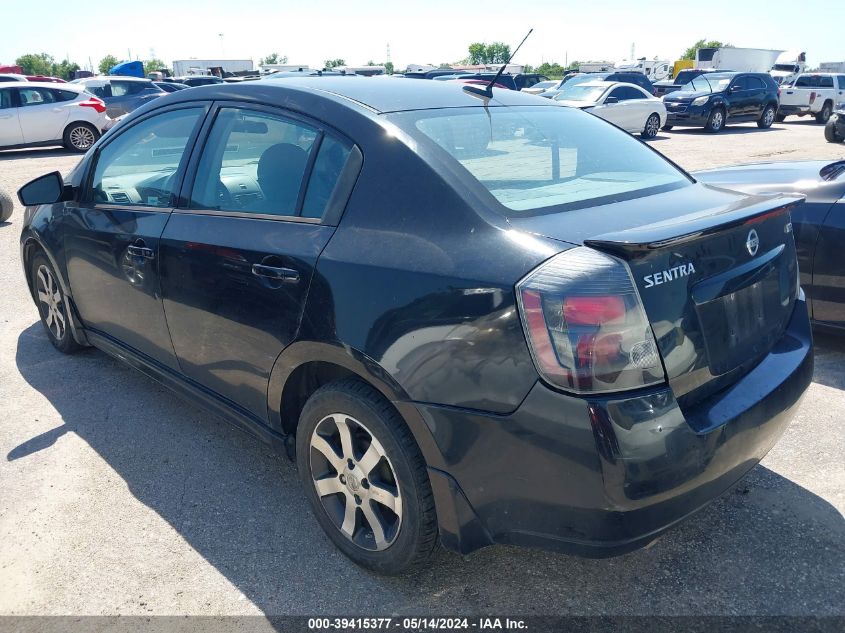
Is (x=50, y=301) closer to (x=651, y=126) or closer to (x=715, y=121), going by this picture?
(x=651, y=126)

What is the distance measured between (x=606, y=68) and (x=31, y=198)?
1883 inches

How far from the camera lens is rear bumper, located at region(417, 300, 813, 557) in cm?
199

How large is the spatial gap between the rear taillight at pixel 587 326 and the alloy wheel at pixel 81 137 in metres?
17.4

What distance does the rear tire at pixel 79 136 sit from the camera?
16953 mm

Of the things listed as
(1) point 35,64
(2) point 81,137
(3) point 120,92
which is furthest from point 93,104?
(1) point 35,64

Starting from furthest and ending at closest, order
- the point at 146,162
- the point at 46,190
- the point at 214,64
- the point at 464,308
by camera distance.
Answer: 1. the point at 214,64
2. the point at 46,190
3. the point at 146,162
4. the point at 464,308

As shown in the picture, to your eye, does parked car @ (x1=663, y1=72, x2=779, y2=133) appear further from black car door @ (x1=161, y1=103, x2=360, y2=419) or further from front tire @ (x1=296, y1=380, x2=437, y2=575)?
front tire @ (x1=296, y1=380, x2=437, y2=575)

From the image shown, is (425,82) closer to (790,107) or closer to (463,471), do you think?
(463,471)

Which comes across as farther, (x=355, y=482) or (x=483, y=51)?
(x=483, y=51)

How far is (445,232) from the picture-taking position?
229cm

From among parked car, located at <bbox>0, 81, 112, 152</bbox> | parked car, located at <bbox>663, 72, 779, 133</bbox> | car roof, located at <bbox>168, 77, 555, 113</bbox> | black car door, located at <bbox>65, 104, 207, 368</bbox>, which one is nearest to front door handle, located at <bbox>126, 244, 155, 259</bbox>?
black car door, located at <bbox>65, 104, 207, 368</bbox>

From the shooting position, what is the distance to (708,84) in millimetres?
22469

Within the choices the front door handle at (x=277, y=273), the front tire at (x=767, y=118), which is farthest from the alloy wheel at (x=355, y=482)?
the front tire at (x=767, y=118)

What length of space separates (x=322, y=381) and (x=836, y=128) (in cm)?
1913
